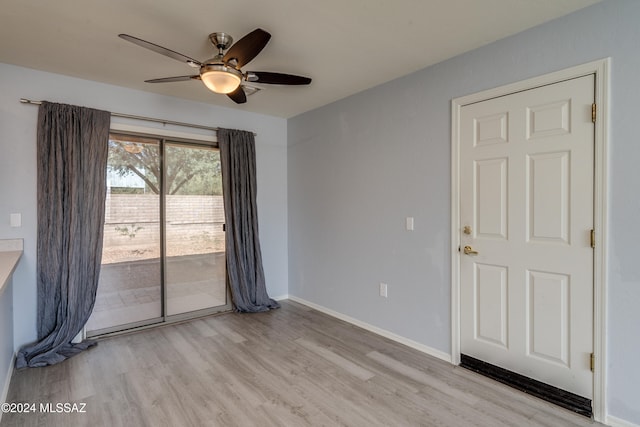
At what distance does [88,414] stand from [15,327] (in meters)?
1.42

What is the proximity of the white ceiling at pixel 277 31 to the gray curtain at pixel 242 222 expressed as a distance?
1.17 metres

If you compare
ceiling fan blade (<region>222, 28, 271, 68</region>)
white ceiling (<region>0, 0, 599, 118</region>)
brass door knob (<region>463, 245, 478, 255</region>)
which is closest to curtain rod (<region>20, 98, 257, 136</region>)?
white ceiling (<region>0, 0, 599, 118</region>)

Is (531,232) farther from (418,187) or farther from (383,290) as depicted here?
(383,290)

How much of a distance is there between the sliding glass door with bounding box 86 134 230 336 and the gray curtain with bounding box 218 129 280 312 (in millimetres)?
200

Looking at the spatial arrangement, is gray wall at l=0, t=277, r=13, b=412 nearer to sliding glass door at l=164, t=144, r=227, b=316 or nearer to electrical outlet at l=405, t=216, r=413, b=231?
sliding glass door at l=164, t=144, r=227, b=316

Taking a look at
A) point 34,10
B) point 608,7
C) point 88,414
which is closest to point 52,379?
point 88,414

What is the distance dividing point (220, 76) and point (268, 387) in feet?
7.36

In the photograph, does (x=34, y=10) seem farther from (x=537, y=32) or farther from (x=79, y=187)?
(x=537, y=32)

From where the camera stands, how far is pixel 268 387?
246 cm

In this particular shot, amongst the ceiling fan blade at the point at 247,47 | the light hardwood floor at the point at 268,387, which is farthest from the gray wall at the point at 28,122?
the ceiling fan blade at the point at 247,47

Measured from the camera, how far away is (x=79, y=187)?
3.10 metres

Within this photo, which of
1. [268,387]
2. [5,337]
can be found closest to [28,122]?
[5,337]

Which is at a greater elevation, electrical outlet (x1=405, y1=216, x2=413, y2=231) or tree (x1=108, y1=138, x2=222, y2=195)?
tree (x1=108, y1=138, x2=222, y2=195)

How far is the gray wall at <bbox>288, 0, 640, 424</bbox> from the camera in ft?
6.43
